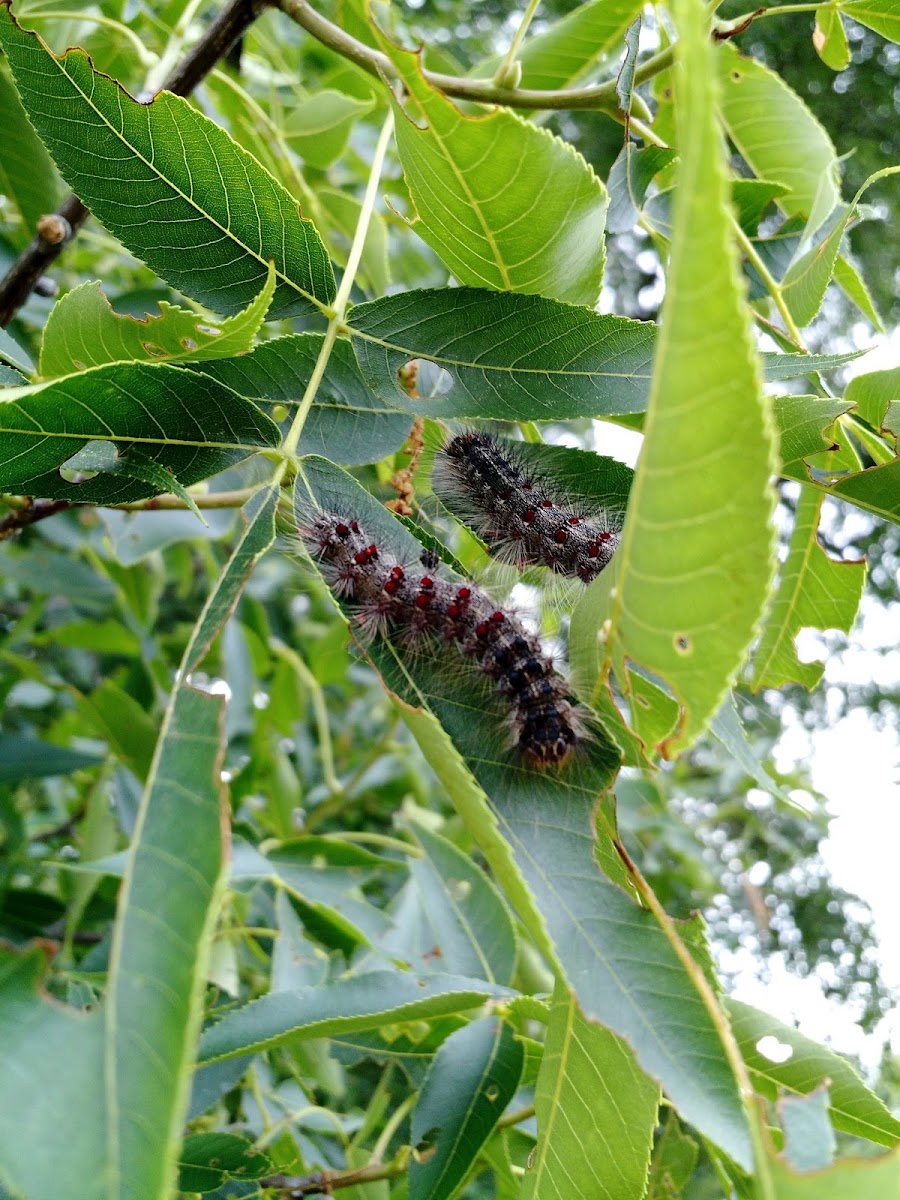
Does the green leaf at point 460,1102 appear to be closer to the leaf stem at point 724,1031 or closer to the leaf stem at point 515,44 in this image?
the leaf stem at point 724,1031

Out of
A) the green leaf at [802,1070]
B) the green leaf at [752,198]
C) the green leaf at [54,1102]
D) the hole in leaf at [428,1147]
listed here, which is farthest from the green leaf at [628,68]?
the hole in leaf at [428,1147]

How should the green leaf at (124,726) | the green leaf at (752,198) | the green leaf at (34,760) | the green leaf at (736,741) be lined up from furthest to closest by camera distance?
the green leaf at (34,760)
the green leaf at (124,726)
the green leaf at (752,198)
the green leaf at (736,741)

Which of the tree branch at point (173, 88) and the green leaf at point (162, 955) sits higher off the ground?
the tree branch at point (173, 88)

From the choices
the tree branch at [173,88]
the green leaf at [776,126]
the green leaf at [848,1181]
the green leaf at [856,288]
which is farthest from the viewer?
the green leaf at [776,126]

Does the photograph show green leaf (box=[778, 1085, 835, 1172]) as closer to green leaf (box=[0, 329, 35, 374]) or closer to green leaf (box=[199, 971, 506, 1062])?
green leaf (box=[199, 971, 506, 1062])

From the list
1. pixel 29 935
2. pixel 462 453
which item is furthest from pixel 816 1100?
pixel 29 935

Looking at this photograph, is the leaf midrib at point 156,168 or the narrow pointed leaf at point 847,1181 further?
the leaf midrib at point 156,168

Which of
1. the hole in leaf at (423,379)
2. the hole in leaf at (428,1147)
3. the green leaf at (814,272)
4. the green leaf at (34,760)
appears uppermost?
the green leaf at (814,272)
